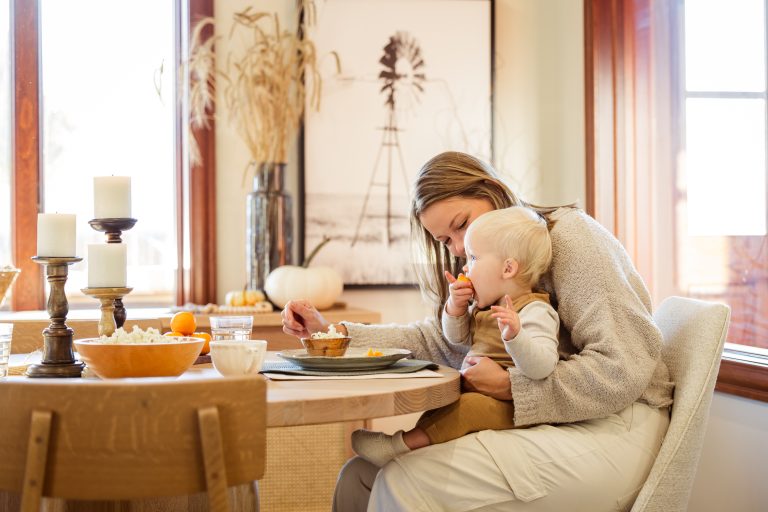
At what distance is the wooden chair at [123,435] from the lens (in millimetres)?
1244

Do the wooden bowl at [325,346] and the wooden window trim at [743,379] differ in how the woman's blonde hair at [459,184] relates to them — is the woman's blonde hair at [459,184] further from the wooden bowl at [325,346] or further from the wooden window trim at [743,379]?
the wooden window trim at [743,379]

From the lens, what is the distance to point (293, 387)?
163cm

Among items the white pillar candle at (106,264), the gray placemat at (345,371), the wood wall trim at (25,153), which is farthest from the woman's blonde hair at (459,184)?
the wood wall trim at (25,153)

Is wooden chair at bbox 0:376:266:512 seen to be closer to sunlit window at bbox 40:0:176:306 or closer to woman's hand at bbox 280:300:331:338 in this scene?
woman's hand at bbox 280:300:331:338

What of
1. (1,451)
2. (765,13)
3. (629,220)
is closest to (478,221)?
(1,451)

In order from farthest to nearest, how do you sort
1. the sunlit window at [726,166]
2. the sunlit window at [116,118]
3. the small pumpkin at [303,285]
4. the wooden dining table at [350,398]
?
the sunlit window at [116,118]
the small pumpkin at [303,285]
the sunlit window at [726,166]
the wooden dining table at [350,398]

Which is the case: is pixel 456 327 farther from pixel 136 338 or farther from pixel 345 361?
pixel 136 338

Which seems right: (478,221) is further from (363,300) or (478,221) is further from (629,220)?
(363,300)

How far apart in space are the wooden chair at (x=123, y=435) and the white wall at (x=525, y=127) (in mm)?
2442

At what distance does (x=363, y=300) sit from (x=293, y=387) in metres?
2.15

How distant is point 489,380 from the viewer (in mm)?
1805

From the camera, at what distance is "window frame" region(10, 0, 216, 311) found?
358 centimetres

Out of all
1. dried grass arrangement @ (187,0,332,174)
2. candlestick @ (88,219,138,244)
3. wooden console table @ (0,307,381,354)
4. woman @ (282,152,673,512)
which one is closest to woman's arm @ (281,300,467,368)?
woman @ (282,152,673,512)

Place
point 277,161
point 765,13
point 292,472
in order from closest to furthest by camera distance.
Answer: point 765,13, point 292,472, point 277,161
